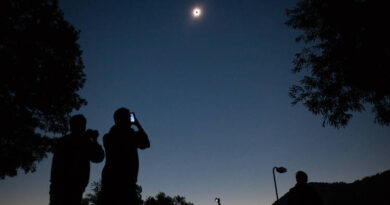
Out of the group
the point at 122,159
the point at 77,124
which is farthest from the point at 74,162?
the point at 122,159

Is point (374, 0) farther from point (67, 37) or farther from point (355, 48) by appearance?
point (67, 37)

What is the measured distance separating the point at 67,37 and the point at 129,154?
10.0 m

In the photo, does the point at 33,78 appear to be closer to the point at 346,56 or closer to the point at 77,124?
the point at 77,124

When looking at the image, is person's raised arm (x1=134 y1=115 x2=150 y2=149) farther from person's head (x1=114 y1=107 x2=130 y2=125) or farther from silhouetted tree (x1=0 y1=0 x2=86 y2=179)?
silhouetted tree (x1=0 y1=0 x2=86 y2=179)

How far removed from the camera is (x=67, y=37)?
9.99m

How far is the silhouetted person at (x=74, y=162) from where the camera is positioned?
7.61 ft

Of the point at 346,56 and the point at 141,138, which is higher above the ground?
the point at 346,56

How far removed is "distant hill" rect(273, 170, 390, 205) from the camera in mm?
47969

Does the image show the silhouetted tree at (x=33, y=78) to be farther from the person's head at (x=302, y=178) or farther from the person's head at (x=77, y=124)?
the person's head at (x=302, y=178)

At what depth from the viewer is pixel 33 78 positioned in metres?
8.84

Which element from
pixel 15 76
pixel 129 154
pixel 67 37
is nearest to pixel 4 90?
pixel 15 76

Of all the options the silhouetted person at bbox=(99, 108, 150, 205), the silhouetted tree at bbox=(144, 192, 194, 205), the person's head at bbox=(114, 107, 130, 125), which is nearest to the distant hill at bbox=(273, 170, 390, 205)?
the silhouetted tree at bbox=(144, 192, 194, 205)

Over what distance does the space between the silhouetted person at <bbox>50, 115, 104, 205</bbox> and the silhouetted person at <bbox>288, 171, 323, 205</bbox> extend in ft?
13.7

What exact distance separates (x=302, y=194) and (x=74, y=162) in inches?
178
